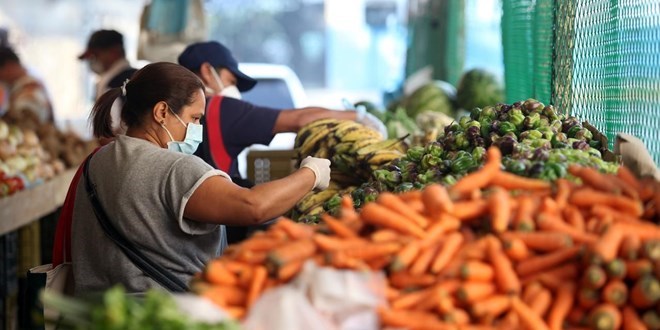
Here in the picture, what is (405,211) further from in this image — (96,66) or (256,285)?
(96,66)

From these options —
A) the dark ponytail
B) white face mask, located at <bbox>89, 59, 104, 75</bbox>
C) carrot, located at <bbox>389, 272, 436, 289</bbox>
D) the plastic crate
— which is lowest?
the plastic crate

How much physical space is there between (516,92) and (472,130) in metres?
2.93

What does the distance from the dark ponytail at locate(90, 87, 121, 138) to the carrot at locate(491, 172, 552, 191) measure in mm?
1816

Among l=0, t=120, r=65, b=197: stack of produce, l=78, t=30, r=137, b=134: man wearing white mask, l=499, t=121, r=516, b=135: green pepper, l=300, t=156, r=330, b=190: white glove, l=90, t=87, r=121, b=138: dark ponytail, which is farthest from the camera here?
l=78, t=30, r=137, b=134: man wearing white mask

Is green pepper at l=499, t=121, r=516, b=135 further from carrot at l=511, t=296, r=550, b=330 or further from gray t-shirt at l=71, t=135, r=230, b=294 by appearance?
carrot at l=511, t=296, r=550, b=330

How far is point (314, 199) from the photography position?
4.72 m

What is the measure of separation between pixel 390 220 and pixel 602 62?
193 centimetres

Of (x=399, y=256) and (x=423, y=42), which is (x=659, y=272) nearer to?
(x=399, y=256)

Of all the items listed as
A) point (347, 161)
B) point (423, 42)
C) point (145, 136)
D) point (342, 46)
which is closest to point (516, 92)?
point (347, 161)

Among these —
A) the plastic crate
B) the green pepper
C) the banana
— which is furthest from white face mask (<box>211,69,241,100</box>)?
the green pepper

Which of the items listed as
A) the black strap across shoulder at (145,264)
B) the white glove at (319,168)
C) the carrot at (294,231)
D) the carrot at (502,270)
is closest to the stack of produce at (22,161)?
the black strap across shoulder at (145,264)

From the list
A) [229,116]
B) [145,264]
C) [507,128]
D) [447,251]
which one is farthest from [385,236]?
[229,116]

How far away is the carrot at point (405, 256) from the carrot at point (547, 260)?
27cm

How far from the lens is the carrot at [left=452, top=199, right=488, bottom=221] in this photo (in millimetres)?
2525
